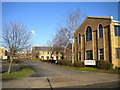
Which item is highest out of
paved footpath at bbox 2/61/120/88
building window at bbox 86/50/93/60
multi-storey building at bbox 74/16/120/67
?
multi-storey building at bbox 74/16/120/67

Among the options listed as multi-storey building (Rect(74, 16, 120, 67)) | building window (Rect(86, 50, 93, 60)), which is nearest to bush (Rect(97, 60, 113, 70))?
multi-storey building (Rect(74, 16, 120, 67))

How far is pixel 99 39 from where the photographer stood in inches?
867

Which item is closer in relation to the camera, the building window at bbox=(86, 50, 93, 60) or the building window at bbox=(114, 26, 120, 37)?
the building window at bbox=(114, 26, 120, 37)

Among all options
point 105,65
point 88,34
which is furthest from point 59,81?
point 88,34

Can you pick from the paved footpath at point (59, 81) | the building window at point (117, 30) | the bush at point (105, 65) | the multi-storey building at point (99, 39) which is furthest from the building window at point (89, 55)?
the paved footpath at point (59, 81)

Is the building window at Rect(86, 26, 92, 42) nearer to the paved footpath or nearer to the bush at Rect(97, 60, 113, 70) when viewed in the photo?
the bush at Rect(97, 60, 113, 70)

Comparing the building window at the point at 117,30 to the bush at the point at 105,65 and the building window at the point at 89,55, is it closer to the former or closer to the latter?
the bush at the point at 105,65

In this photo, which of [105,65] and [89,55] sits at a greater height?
[89,55]

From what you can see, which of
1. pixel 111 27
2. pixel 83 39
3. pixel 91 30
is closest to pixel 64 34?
pixel 83 39

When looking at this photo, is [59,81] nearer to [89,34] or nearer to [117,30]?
[117,30]

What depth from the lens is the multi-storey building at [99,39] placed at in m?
19.6

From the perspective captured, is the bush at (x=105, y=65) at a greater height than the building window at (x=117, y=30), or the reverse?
the building window at (x=117, y=30)

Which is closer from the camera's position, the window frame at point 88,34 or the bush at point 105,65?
the bush at point 105,65

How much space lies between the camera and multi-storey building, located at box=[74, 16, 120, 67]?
19.6 m
